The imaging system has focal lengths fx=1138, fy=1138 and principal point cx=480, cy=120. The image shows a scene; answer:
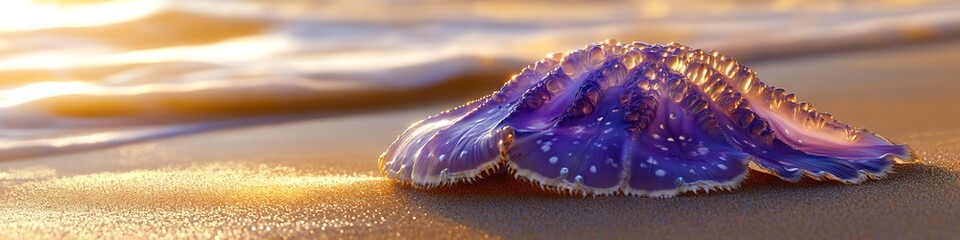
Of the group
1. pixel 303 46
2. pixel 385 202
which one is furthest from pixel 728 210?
pixel 303 46

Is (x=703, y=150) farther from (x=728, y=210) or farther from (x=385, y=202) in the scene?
(x=385, y=202)

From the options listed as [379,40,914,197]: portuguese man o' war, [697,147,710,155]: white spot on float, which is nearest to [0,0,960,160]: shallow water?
[379,40,914,197]: portuguese man o' war

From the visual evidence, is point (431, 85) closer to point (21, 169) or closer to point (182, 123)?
point (182, 123)

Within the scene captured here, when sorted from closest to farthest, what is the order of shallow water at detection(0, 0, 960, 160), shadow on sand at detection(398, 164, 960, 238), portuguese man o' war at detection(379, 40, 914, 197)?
shadow on sand at detection(398, 164, 960, 238)
portuguese man o' war at detection(379, 40, 914, 197)
shallow water at detection(0, 0, 960, 160)

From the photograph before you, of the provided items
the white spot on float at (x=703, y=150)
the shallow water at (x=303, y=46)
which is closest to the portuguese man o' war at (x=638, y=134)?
the white spot on float at (x=703, y=150)

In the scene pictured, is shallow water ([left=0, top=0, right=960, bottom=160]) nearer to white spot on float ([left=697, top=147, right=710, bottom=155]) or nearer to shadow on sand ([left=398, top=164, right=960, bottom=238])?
shadow on sand ([left=398, top=164, right=960, bottom=238])
